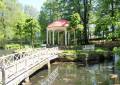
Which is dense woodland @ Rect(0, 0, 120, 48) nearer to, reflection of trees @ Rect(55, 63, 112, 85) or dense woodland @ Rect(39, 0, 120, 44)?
dense woodland @ Rect(39, 0, 120, 44)

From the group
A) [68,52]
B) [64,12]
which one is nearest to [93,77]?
[68,52]

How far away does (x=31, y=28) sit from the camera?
153ft

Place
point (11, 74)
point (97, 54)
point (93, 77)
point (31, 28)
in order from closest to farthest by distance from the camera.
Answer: point (11, 74) < point (93, 77) < point (97, 54) < point (31, 28)

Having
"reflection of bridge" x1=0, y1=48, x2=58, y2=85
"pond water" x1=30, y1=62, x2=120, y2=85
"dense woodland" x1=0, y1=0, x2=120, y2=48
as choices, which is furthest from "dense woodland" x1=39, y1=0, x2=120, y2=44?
"reflection of bridge" x1=0, y1=48, x2=58, y2=85

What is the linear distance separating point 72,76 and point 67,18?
27294 mm

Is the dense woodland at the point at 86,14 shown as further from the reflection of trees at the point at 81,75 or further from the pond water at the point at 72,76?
the reflection of trees at the point at 81,75

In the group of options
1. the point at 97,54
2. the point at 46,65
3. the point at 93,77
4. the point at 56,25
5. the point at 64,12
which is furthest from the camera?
the point at 64,12

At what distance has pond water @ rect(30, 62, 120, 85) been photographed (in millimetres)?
21609

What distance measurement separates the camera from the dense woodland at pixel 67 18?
40.7m

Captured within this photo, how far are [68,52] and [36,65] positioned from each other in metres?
11.3

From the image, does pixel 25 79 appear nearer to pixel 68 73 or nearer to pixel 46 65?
pixel 68 73

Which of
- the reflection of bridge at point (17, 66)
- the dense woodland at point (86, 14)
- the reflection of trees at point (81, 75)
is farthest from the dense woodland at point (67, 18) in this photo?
the reflection of bridge at point (17, 66)

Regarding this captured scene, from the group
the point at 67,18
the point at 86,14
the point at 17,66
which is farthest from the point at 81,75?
the point at 67,18

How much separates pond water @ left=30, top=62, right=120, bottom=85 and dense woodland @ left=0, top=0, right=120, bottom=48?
5196 millimetres
